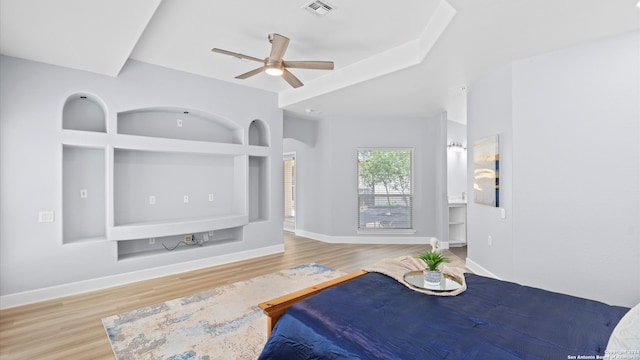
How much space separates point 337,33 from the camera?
131 inches

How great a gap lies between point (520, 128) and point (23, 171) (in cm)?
565

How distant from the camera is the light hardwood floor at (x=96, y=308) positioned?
8.06ft

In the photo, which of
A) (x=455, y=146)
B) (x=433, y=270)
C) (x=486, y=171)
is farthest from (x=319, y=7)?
(x=455, y=146)

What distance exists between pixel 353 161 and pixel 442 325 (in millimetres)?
5176

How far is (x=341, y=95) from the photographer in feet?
15.8

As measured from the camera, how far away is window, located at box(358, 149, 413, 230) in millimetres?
6566

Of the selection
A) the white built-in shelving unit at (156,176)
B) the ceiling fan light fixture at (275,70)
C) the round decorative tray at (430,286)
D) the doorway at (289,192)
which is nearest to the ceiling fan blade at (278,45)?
the ceiling fan light fixture at (275,70)

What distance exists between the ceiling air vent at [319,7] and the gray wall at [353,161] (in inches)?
143

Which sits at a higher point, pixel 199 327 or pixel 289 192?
pixel 289 192

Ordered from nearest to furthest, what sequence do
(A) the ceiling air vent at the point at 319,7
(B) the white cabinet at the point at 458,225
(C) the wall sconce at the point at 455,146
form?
(A) the ceiling air vent at the point at 319,7
(B) the white cabinet at the point at 458,225
(C) the wall sconce at the point at 455,146

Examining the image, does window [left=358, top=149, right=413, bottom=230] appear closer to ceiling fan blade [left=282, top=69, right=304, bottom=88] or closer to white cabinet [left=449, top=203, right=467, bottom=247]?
white cabinet [left=449, top=203, right=467, bottom=247]

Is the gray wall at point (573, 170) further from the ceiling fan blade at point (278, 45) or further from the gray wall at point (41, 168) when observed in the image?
the gray wall at point (41, 168)

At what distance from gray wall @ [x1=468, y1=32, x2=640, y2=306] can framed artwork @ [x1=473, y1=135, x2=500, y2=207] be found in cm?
9

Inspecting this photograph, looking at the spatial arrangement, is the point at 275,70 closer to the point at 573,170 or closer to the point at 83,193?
the point at 83,193
